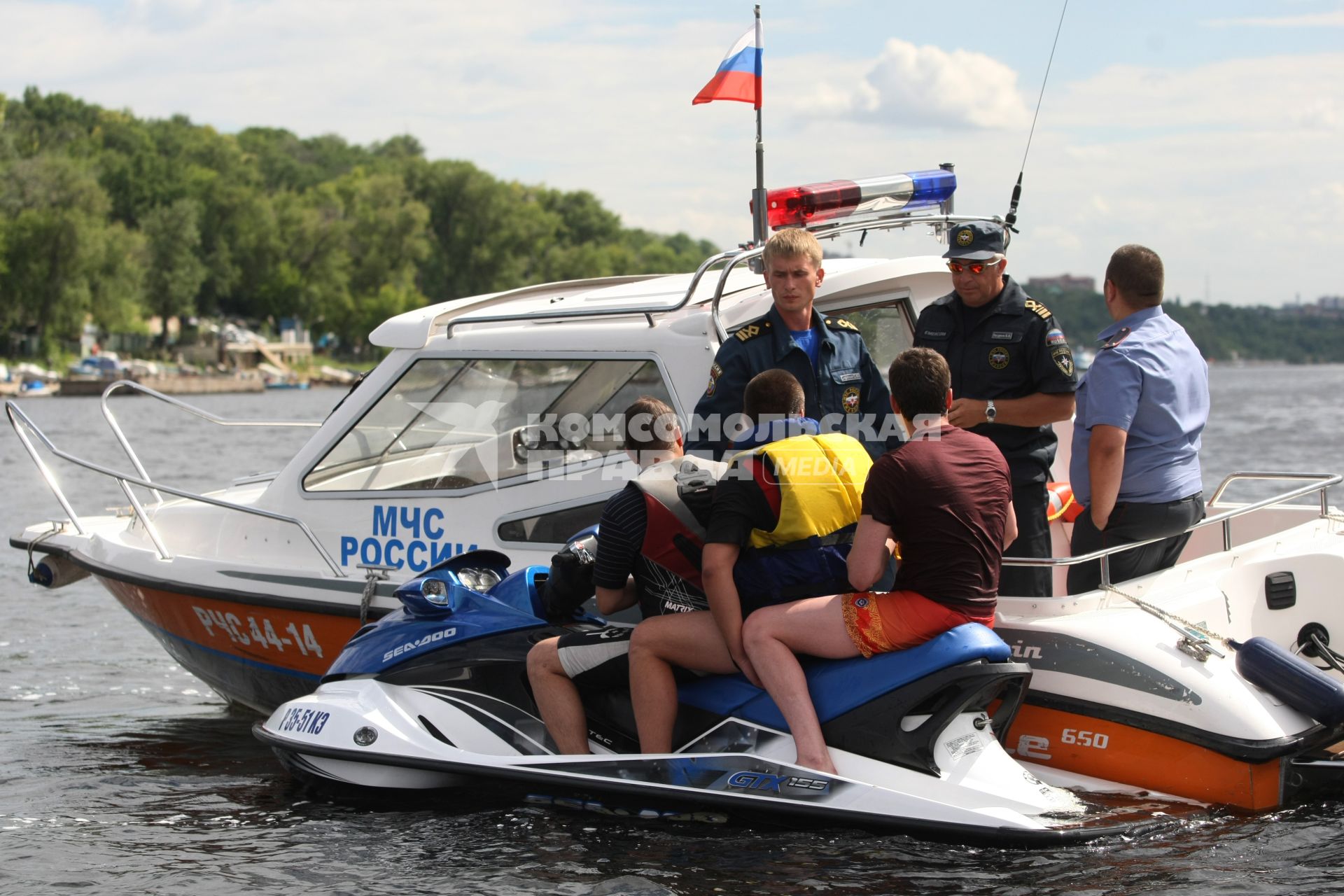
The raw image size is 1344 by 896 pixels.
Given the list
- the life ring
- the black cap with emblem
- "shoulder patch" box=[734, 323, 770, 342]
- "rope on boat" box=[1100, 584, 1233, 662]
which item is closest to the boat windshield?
"shoulder patch" box=[734, 323, 770, 342]

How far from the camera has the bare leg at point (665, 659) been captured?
466 centimetres

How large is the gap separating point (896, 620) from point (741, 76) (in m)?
3.23

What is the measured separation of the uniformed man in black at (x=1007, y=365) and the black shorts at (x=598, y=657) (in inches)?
60.1

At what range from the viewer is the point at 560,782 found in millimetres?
4801

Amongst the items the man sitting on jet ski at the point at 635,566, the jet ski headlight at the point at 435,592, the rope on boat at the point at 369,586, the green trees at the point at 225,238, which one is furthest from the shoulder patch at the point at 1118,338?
the green trees at the point at 225,238

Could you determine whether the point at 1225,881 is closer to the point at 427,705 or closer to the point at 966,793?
the point at 966,793

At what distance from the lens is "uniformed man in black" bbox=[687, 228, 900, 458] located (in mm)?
5020

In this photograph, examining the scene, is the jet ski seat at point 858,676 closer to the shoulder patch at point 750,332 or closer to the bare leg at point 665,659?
the bare leg at point 665,659

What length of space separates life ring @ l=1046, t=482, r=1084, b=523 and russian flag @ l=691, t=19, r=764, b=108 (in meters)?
2.32

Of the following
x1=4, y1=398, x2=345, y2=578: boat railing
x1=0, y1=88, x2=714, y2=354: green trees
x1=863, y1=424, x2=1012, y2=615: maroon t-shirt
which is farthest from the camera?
x1=0, y1=88, x2=714, y2=354: green trees

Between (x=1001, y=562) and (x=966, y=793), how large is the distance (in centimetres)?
82

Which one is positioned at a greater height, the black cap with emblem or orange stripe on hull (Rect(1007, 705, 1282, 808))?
the black cap with emblem

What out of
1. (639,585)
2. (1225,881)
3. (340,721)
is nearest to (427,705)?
(340,721)

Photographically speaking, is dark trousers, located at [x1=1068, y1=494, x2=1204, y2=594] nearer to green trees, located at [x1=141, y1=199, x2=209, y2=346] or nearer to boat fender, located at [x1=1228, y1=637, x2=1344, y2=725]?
boat fender, located at [x1=1228, y1=637, x2=1344, y2=725]
